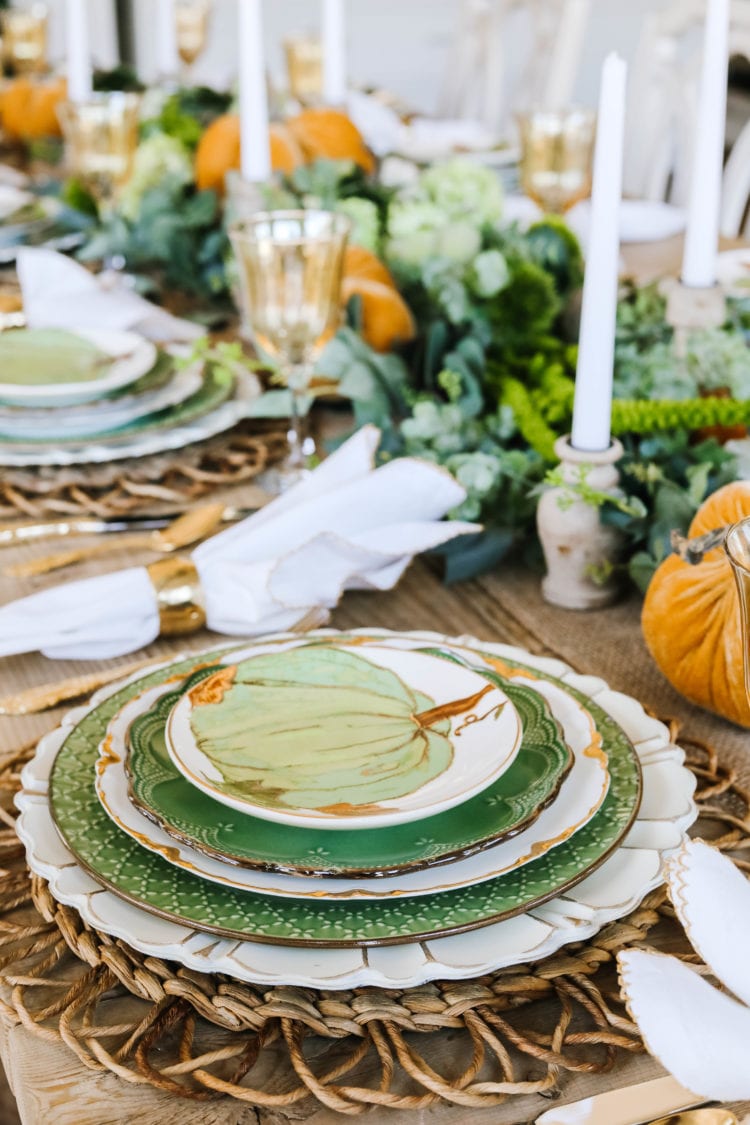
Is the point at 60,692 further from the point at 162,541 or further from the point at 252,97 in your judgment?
the point at 252,97

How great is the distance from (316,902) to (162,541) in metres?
0.41

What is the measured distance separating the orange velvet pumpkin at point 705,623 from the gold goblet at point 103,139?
1010mm

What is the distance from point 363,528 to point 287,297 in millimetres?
222

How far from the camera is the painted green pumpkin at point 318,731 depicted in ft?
1.65

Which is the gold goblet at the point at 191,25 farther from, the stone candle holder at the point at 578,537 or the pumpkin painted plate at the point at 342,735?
the pumpkin painted plate at the point at 342,735

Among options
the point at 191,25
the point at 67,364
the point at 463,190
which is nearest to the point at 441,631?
the point at 67,364

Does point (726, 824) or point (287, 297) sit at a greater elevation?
point (287, 297)

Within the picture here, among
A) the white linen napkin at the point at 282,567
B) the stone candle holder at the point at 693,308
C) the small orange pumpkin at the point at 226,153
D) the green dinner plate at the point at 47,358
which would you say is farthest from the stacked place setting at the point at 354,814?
the small orange pumpkin at the point at 226,153

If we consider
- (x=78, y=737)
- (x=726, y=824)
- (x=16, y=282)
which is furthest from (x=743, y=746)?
(x=16, y=282)

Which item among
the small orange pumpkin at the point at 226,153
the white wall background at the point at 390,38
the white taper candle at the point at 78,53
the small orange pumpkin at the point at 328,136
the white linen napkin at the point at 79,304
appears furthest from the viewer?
the white wall background at the point at 390,38

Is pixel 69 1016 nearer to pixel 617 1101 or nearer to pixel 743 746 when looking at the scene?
pixel 617 1101

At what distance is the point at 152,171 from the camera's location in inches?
56.2

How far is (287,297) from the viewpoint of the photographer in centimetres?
90

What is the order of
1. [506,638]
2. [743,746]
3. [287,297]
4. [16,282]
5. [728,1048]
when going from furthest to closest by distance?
[16,282] < [287,297] < [506,638] < [743,746] < [728,1048]
